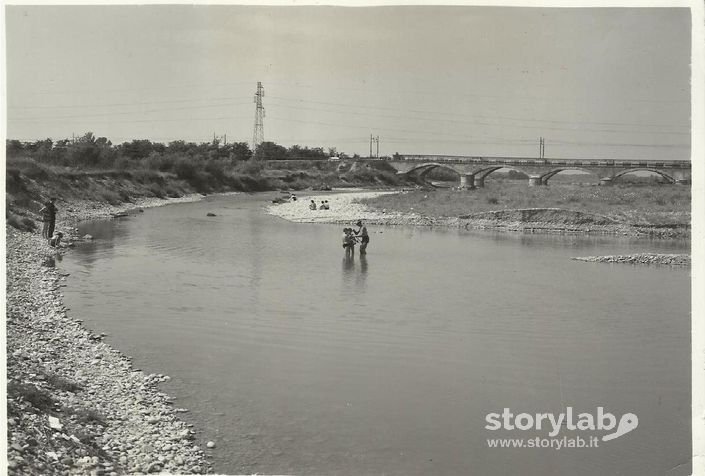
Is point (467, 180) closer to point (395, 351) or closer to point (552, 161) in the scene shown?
point (552, 161)

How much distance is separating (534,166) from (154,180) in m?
63.7

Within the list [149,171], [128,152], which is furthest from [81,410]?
[128,152]

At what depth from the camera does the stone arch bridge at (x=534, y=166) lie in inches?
3971

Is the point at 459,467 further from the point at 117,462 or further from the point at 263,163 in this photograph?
the point at 263,163

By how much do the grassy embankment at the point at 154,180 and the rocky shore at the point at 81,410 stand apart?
1904 cm

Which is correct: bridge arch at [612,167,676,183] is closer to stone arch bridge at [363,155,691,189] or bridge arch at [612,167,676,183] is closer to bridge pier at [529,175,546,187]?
stone arch bridge at [363,155,691,189]

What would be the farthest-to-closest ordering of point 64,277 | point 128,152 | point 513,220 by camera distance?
point 128,152 → point 513,220 → point 64,277

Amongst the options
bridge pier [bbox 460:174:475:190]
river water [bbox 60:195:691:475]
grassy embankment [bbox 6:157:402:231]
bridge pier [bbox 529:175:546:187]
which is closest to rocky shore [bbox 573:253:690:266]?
river water [bbox 60:195:691:475]

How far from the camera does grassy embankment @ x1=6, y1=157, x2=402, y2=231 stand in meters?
43.5

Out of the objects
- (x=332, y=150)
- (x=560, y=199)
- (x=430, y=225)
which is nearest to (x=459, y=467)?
(x=430, y=225)

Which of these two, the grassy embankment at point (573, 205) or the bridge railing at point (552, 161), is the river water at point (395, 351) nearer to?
the grassy embankment at point (573, 205)

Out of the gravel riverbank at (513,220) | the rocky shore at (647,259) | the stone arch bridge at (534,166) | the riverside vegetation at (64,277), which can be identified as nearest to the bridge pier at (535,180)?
the stone arch bridge at (534,166)

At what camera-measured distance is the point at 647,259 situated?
3331cm

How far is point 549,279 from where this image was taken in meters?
28.0
